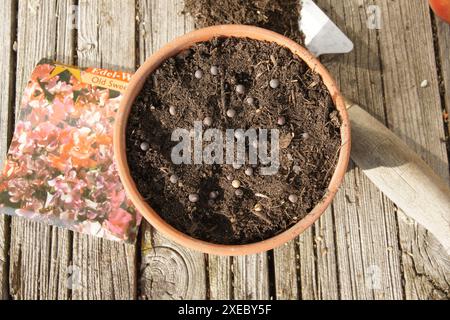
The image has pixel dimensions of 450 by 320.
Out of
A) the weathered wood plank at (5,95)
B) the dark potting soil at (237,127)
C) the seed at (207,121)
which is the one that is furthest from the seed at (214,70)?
the weathered wood plank at (5,95)

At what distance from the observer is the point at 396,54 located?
153cm

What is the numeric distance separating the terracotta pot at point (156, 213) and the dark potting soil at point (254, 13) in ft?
0.48

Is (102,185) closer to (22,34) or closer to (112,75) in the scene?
(112,75)

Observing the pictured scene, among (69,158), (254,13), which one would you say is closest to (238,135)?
(254,13)

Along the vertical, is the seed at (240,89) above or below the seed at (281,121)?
above

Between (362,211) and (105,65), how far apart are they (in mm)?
965

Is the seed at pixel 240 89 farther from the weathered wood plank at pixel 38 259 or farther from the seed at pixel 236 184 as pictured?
the weathered wood plank at pixel 38 259

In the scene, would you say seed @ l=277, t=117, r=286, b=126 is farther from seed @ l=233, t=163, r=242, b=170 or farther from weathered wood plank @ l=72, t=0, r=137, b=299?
weathered wood plank @ l=72, t=0, r=137, b=299

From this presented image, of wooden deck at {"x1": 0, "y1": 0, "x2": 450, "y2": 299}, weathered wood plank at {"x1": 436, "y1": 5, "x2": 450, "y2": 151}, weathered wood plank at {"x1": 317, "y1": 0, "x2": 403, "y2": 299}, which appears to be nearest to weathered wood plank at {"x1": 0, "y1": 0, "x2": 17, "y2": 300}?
wooden deck at {"x1": 0, "y1": 0, "x2": 450, "y2": 299}

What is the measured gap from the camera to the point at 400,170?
1313 millimetres

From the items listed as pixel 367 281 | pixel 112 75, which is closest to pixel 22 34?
pixel 112 75

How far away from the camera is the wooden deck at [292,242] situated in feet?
4.77

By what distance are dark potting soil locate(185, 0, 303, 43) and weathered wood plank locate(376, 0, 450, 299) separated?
14.6 inches

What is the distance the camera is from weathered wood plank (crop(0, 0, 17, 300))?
146 centimetres
